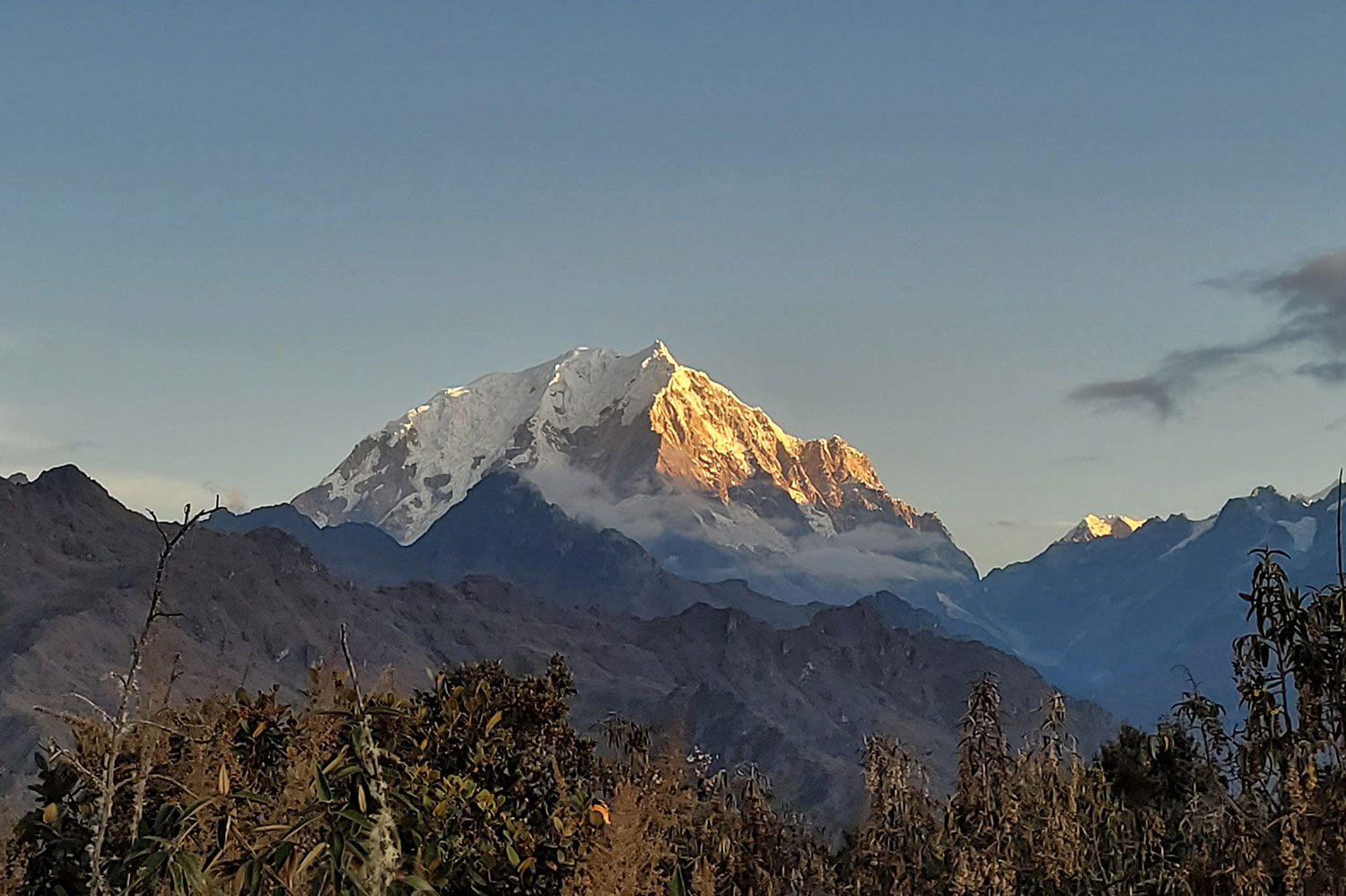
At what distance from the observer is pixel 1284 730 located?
38.3 ft

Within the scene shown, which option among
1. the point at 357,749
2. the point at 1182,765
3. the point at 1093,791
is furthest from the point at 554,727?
the point at 1182,765

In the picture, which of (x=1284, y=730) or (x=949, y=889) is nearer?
(x=1284, y=730)

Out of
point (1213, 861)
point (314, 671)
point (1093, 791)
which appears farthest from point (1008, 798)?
point (314, 671)

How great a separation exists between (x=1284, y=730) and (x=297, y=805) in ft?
29.3

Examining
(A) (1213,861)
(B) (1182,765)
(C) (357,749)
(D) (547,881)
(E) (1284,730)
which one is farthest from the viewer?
(B) (1182,765)

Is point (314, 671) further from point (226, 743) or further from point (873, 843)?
point (873, 843)

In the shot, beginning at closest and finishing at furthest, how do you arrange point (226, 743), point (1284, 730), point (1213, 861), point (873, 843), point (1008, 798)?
point (226, 743), point (1284, 730), point (1213, 861), point (1008, 798), point (873, 843)

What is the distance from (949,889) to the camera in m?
14.8

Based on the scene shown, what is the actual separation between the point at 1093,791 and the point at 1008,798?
3723 millimetres

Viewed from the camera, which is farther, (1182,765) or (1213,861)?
(1182,765)

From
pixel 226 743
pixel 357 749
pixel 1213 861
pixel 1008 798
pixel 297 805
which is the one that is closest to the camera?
pixel 357 749

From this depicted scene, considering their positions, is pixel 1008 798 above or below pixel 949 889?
above

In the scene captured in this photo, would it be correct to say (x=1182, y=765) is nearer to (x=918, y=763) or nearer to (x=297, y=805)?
(x=918, y=763)

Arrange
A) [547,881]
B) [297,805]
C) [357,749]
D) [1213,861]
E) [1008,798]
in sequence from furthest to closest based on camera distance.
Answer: [1008,798]
[1213,861]
[547,881]
[297,805]
[357,749]
